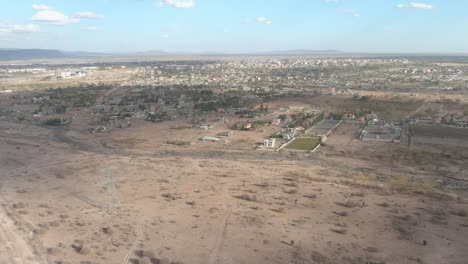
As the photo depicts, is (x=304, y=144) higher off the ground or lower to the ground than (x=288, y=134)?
lower

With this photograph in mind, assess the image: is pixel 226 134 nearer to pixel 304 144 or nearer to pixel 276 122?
pixel 276 122

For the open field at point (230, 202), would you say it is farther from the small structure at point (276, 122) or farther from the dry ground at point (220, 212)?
the small structure at point (276, 122)

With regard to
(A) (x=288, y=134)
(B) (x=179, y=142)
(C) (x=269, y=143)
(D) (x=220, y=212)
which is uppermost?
(A) (x=288, y=134)

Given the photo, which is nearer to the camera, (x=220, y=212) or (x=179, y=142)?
(x=220, y=212)

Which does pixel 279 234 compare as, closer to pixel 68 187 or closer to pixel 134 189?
pixel 134 189

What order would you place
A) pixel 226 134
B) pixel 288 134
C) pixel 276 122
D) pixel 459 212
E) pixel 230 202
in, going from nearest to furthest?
pixel 459 212
pixel 230 202
pixel 288 134
pixel 226 134
pixel 276 122

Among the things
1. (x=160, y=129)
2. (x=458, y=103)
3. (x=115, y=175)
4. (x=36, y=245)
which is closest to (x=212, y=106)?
(x=160, y=129)

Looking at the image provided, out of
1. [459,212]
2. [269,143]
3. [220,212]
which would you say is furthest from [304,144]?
[220,212]
